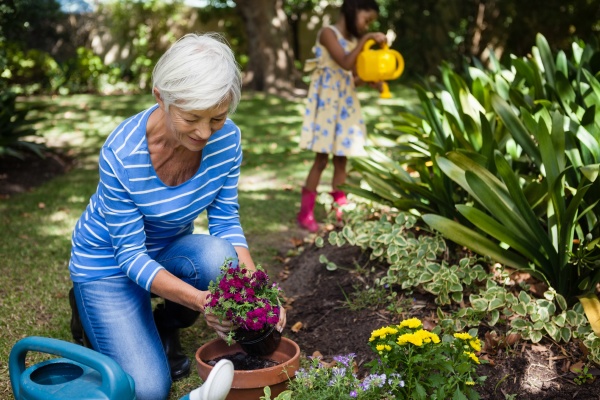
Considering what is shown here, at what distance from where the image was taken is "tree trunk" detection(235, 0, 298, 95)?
11.4 metres

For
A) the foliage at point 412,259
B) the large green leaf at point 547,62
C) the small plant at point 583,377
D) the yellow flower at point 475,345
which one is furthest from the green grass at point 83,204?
the large green leaf at point 547,62

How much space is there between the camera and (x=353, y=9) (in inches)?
198

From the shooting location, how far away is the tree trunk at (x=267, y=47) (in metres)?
11.4

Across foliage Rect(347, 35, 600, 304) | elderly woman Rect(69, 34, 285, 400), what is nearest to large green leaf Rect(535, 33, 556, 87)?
foliage Rect(347, 35, 600, 304)

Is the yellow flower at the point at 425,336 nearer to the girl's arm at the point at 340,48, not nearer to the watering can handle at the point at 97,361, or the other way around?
the watering can handle at the point at 97,361

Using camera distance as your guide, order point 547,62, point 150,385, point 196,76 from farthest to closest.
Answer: point 547,62, point 150,385, point 196,76

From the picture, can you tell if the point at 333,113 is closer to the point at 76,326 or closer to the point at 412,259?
the point at 412,259

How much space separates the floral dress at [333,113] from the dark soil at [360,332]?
3.52 feet

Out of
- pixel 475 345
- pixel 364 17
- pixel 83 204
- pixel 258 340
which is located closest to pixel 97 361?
pixel 258 340

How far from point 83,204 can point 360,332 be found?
3.16m

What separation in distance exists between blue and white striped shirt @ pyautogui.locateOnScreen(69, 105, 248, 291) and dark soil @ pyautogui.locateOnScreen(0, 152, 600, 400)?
27.7 inches

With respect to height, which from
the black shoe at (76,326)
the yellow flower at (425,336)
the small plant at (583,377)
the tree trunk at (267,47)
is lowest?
the tree trunk at (267,47)

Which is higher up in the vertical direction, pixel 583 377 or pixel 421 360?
pixel 421 360

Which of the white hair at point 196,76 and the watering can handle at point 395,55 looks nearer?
the white hair at point 196,76
